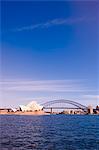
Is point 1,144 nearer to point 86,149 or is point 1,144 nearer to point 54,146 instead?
point 54,146

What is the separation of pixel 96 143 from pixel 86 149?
21.0 feet

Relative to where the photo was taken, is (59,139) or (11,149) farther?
(59,139)

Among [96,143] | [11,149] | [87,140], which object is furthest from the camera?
[87,140]

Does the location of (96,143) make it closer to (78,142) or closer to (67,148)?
(78,142)

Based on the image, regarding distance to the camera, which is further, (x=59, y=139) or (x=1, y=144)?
(x=59, y=139)

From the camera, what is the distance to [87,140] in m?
50.9

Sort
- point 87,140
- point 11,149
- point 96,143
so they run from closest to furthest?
point 11,149, point 96,143, point 87,140

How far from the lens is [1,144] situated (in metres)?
44.0

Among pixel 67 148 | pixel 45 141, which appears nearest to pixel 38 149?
pixel 67 148

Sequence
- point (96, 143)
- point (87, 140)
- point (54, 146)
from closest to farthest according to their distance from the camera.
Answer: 1. point (54, 146)
2. point (96, 143)
3. point (87, 140)

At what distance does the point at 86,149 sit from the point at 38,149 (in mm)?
6190

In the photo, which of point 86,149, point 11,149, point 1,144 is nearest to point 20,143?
point 1,144

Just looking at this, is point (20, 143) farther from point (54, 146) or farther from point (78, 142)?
point (78, 142)

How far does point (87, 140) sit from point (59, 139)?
4394mm
